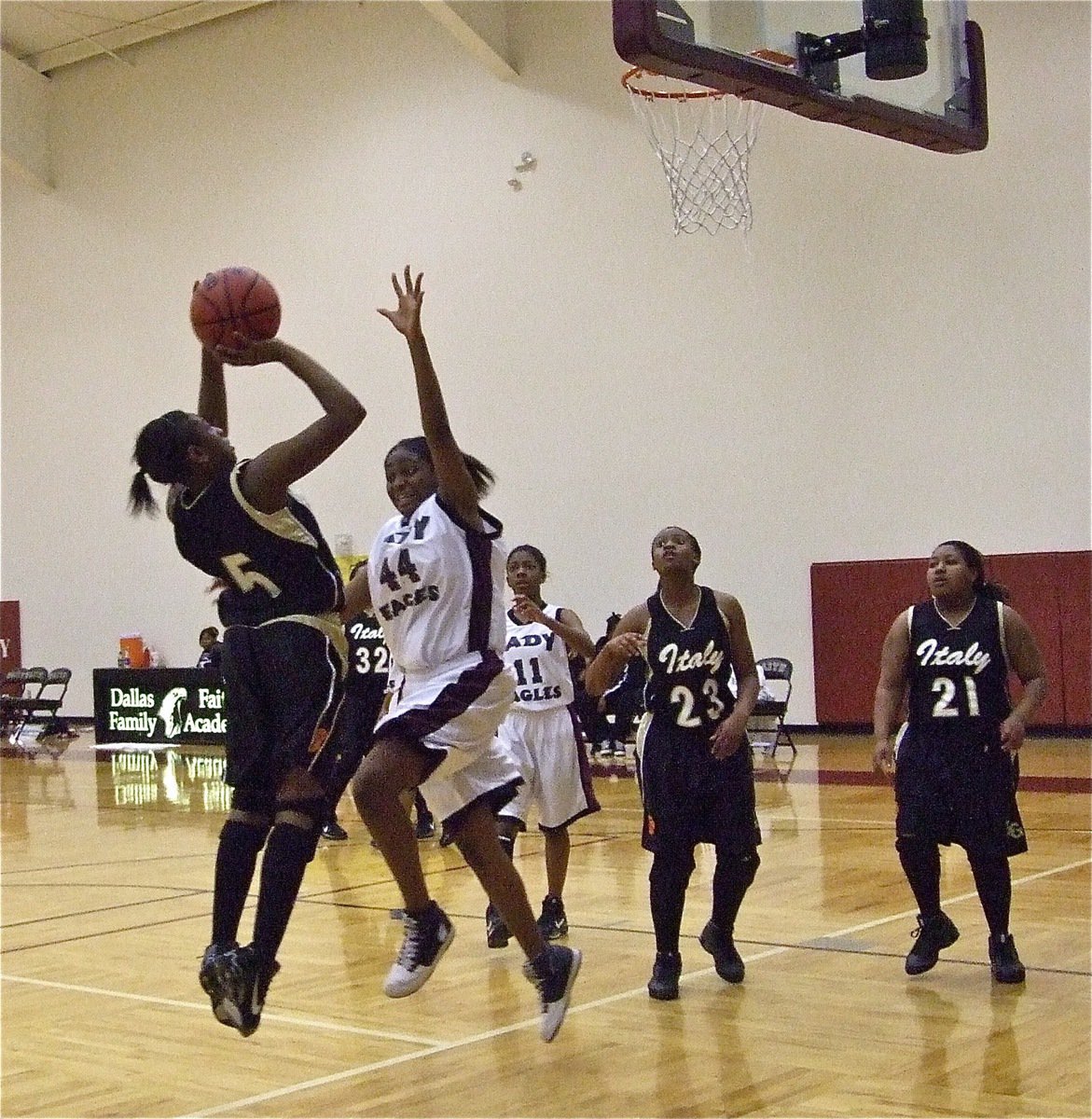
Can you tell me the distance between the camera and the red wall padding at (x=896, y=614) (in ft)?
47.3

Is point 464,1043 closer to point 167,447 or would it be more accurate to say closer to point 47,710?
point 167,447

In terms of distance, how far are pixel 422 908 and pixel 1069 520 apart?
11.2 metres

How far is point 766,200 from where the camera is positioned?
15.8m

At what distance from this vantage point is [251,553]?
14.0ft

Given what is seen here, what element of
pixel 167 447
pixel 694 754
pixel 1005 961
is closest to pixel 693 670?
pixel 694 754

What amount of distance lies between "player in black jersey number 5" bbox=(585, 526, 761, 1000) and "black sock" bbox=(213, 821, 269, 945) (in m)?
1.66

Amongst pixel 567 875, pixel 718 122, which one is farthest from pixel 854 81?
pixel 718 122

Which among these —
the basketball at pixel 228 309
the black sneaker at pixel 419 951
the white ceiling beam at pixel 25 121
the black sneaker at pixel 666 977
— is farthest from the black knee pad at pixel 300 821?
the white ceiling beam at pixel 25 121

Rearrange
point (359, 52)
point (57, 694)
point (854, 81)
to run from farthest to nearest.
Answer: point (57, 694) < point (359, 52) < point (854, 81)

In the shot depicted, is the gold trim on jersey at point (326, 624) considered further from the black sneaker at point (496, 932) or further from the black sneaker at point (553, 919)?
the black sneaker at point (553, 919)

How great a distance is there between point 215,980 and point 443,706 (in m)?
0.92

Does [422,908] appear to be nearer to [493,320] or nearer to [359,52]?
[493,320]

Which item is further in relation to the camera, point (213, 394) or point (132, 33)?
point (132, 33)

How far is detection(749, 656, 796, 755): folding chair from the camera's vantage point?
14.1m
